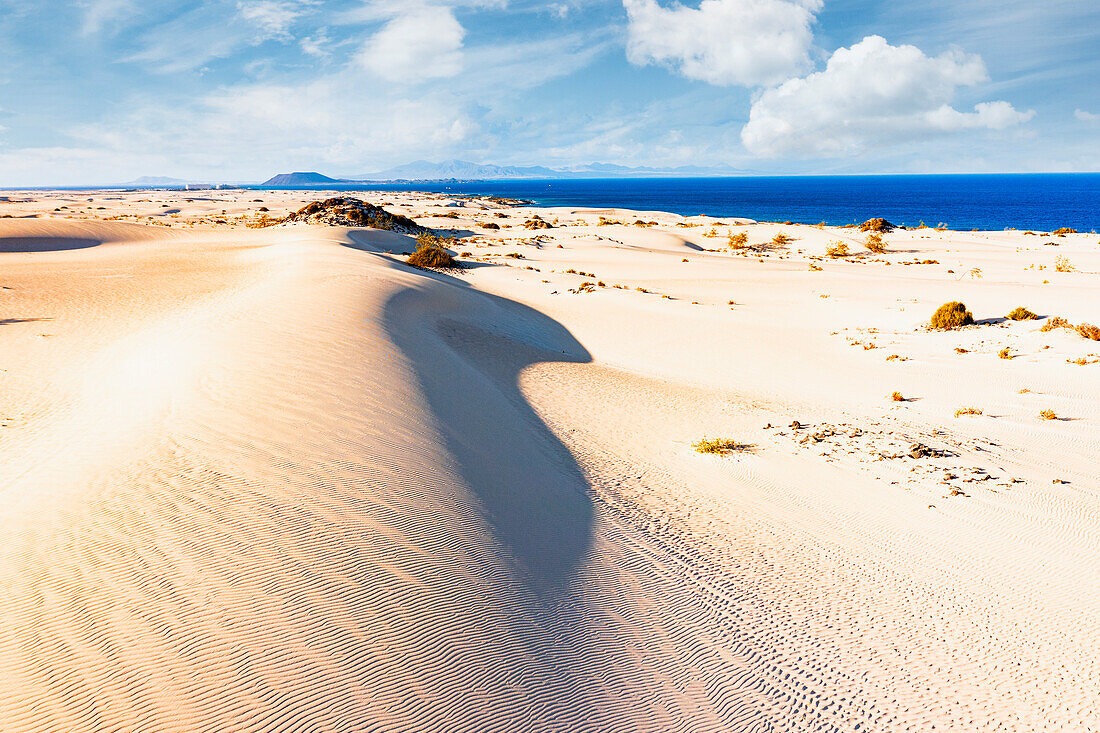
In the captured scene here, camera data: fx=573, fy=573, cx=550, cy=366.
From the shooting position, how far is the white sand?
3730mm

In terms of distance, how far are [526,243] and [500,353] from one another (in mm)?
24799

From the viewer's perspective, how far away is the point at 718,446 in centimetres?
941

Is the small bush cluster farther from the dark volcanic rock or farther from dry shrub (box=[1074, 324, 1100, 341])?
the dark volcanic rock

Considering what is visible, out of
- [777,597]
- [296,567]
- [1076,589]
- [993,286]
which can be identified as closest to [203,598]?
[296,567]

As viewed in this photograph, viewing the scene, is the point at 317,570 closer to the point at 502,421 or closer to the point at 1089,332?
the point at 502,421

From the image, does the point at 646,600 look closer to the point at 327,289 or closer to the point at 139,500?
the point at 139,500

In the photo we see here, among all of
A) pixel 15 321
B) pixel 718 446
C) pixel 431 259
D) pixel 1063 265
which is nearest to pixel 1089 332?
pixel 718 446

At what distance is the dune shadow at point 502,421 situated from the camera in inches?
239

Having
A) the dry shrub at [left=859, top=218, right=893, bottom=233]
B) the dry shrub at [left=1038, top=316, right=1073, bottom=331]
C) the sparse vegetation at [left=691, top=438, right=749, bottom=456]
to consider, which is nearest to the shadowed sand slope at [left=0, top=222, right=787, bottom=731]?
the sparse vegetation at [left=691, top=438, right=749, bottom=456]

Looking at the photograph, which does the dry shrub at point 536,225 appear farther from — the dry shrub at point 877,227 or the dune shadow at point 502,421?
the dune shadow at point 502,421

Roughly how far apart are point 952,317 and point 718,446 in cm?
1199

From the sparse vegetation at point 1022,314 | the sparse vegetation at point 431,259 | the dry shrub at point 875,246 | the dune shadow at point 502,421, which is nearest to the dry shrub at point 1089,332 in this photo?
the sparse vegetation at point 1022,314

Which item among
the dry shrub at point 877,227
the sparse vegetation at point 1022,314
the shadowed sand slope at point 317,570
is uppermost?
the dry shrub at point 877,227

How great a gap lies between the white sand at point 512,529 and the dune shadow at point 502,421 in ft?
0.27
